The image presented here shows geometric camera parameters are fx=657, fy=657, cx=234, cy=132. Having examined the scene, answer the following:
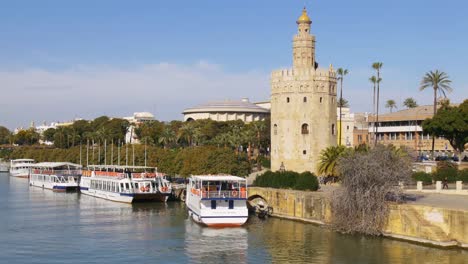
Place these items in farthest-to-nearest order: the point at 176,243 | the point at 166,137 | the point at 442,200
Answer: the point at 166,137 < the point at 442,200 < the point at 176,243

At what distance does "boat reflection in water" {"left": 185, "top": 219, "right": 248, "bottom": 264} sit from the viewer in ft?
128

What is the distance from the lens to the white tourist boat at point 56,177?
91562mm

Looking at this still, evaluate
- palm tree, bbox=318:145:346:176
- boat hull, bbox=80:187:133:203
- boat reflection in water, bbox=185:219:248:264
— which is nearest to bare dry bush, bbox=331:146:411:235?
boat reflection in water, bbox=185:219:248:264

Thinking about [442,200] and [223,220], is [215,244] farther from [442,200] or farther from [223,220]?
[442,200]

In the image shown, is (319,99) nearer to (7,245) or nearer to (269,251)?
(269,251)

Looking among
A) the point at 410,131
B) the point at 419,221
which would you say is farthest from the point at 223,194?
the point at 410,131

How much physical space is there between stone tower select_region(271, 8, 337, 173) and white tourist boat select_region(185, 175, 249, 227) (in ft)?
45.7

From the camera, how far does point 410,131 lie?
101938mm

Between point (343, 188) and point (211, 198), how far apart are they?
10342mm

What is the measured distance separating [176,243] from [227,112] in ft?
402

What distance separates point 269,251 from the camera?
133 feet

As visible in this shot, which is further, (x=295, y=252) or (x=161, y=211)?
(x=161, y=211)

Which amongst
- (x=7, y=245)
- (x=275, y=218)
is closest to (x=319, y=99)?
(x=275, y=218)

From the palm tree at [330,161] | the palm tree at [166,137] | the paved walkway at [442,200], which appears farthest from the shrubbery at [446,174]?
the palm tree at [166,137]
